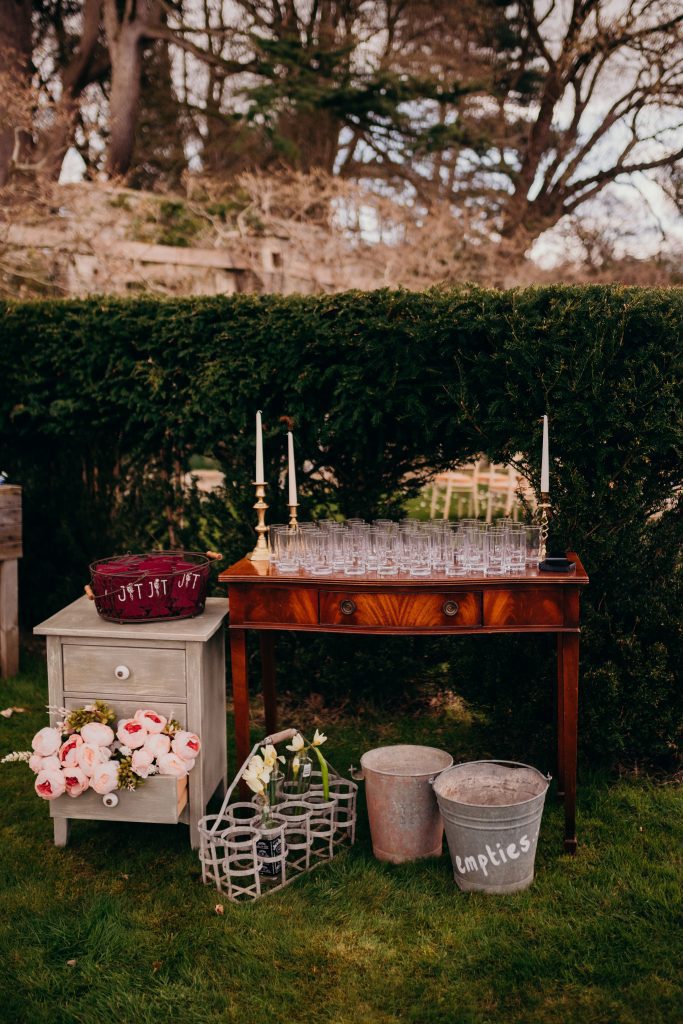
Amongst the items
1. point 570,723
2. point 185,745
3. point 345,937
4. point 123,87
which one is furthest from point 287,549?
point 123,87

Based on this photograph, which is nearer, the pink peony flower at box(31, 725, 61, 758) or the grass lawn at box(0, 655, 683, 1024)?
the grass lawn at box(0, 655, 683, 1024)

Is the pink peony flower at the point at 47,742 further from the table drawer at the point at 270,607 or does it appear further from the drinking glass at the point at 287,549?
the drinking glass at the point at 287,549

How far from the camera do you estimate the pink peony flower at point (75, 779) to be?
327cm

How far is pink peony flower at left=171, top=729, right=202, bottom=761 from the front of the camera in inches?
130

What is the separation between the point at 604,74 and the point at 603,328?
15911mm

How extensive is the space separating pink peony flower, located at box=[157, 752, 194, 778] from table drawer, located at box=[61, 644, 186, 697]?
253 millimetres

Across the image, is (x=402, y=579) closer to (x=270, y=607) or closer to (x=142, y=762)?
(x=270, y=607)

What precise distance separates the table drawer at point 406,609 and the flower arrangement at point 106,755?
765mm

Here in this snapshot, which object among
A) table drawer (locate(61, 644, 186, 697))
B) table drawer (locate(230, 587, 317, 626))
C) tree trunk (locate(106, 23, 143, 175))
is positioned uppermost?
tree trunk (locate(106, 23, 143, 175))

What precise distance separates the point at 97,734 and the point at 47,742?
218 millimetres

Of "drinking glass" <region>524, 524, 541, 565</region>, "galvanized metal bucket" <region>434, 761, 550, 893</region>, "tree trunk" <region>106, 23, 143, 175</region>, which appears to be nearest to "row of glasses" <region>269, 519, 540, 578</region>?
"drinking glass" <region>524, 524, 541, 565</region>

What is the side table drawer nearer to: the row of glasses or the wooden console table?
the wooden console table

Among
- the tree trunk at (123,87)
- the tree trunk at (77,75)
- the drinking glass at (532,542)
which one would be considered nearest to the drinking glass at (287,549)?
the drinking glass at (532,542)

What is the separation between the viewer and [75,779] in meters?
3.28
